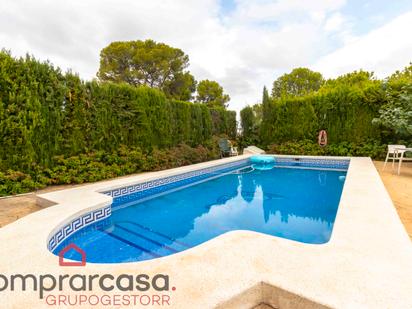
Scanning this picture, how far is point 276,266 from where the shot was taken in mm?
1867

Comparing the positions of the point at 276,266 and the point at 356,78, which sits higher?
the point at 356,78

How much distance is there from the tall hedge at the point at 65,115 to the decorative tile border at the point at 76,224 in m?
2.66

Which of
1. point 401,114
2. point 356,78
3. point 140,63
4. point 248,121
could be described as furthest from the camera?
point 356,78

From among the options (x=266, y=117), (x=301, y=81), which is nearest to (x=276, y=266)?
(x=266, y=117)

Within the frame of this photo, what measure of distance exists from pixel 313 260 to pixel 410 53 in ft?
48.7

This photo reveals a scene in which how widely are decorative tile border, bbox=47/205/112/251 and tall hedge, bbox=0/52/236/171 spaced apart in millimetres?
2657

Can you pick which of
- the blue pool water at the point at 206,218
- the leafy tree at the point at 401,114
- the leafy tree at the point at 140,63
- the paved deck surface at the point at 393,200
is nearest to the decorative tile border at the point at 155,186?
the blue pool water at the point at 206,218

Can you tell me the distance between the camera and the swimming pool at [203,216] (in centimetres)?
332

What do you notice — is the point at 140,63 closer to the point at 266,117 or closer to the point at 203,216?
the point at 266,117

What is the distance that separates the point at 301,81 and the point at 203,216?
29.9m

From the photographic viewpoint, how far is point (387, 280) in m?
1.68

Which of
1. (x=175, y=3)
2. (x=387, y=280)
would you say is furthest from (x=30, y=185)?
(x=175, y=3)

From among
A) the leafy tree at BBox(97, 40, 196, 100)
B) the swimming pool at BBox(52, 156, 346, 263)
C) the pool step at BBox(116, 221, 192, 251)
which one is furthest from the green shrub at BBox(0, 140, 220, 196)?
the leafy tree at BBox(97, 40, 196, 100)

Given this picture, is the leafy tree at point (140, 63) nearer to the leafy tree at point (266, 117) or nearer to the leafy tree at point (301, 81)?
the leafy tree at point (266, 117)
